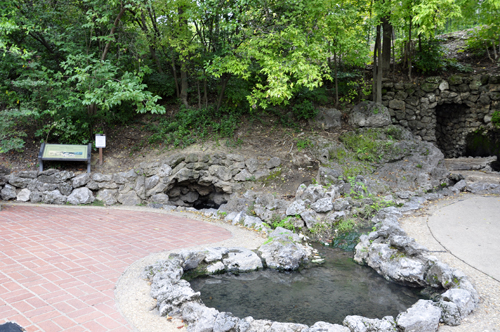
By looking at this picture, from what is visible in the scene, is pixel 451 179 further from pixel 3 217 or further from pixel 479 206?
pixel 3 217

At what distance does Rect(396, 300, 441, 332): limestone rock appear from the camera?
11.8 ft

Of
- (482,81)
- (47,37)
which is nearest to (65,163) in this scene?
(47,37)

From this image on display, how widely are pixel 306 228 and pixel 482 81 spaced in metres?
10.2

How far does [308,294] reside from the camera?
188 inches

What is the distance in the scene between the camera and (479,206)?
8.22 metres

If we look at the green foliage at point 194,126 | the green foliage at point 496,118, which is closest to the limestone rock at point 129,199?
the green foliage at point 194,126

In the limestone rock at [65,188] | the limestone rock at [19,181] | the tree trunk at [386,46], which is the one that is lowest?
the limestone rock at [65,188]

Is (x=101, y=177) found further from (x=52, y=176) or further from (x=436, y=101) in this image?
(x=436, y=101)

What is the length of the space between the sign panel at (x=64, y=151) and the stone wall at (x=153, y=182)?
22.6 inches

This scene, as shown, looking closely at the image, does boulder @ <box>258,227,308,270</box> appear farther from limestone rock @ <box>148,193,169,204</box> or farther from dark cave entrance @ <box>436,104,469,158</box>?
dark cave entrance @ <box>436,104,469,158</box>

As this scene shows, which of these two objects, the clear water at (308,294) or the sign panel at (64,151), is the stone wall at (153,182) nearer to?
the sign panel at (64,151)

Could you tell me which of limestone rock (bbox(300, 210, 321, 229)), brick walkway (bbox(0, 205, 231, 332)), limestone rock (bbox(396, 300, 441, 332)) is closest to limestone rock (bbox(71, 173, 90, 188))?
brick walkway (bbox(0, 205, 231, 332))

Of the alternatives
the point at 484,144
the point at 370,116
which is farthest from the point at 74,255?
the point at 484,144

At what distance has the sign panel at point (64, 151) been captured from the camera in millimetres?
9844
